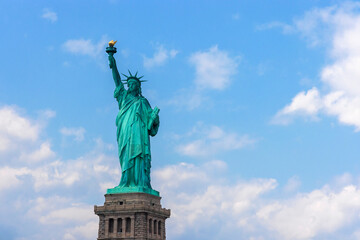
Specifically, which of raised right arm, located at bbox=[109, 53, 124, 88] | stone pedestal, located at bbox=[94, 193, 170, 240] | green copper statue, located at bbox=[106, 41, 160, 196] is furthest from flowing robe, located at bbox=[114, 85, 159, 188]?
stone pedestal, located at bbox=[94, 193, 170, 240]

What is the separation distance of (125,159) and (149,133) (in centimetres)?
437

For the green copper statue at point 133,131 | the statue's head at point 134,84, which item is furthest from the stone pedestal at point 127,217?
the statue's head at point 134,84

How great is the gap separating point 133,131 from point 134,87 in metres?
5.16

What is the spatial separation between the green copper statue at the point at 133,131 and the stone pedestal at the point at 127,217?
2.97 feet

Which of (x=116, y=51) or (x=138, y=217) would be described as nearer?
(x=138, y=217)

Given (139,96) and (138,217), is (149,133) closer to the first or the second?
(139,96)

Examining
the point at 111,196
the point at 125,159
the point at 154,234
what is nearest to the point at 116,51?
the point at 125,159

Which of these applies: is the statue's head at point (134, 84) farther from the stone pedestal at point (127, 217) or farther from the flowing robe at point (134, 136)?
the stone pedestal at point (127, 217)

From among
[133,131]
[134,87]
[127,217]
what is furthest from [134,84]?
[127,217]

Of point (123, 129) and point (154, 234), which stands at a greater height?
point (123, 129)

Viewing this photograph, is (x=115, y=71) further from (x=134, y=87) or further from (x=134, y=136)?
(x=134, y=136)

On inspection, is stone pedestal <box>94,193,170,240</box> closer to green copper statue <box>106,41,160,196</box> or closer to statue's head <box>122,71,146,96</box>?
green copper statue <box>106,41,160,196</box>

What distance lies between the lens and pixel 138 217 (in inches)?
2147

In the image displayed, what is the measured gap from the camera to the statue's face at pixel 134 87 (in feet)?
198
